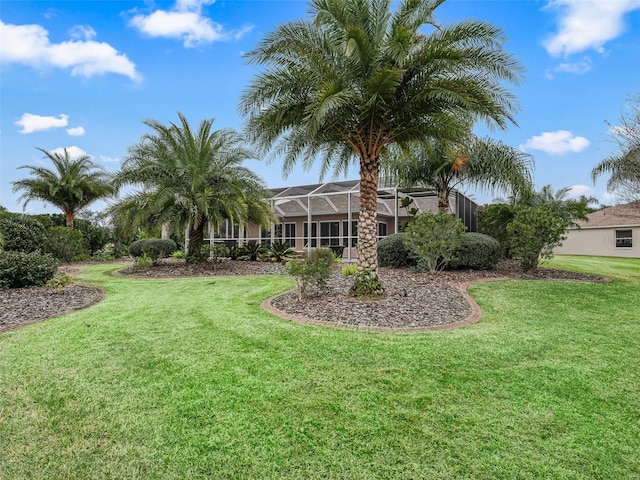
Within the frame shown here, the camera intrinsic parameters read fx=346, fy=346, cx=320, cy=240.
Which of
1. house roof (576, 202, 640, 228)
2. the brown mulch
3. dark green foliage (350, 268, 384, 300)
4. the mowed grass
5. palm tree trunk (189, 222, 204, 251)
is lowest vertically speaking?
the mowed grass

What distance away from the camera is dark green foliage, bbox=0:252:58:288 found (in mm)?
9508

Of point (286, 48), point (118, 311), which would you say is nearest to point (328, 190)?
point (286, 48)

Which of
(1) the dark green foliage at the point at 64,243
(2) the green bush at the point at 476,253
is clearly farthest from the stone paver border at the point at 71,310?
(1) the dark green foliage at the point at 64,243

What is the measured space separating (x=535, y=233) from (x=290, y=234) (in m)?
15.0

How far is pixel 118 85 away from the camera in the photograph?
11.5m

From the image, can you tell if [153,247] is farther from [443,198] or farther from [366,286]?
[366,286]

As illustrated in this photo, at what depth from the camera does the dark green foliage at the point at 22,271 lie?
951cm

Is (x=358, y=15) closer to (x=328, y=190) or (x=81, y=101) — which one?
(x=81, y=101)

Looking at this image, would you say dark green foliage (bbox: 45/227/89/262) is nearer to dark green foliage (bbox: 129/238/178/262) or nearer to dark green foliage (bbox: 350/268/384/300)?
dark green foliage (bbox: 129/238/178/262)

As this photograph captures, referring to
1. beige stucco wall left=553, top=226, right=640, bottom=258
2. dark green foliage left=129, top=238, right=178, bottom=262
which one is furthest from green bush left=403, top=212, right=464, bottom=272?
beige stucco wall left=553, top=226, right=640, bottom=258

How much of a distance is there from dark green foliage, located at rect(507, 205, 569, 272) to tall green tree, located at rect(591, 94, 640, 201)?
3.11 metres

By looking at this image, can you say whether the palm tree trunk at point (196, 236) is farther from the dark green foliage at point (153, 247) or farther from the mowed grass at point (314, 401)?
the mowed grass at point (314, 401)

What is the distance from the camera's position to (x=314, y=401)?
3.20 metres

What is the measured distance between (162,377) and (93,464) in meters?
1.32
